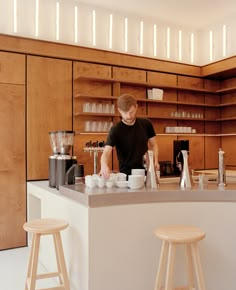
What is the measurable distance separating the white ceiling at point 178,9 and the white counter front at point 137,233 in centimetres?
308

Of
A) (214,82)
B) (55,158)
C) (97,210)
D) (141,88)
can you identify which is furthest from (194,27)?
(97,210)

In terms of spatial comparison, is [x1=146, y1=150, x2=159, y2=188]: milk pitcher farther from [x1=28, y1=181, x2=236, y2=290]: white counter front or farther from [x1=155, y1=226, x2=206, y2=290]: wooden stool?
[x1=155, y1=226, x2=206, y2=290]: wooden stool

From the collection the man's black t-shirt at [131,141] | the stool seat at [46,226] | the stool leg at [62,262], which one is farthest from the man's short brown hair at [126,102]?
the stool leg at [62,262]

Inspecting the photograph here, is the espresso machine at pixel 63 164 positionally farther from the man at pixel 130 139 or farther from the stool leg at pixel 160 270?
the stool leg at pixel 160 270

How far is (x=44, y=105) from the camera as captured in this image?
4.22 meters

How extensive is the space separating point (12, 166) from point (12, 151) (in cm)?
19

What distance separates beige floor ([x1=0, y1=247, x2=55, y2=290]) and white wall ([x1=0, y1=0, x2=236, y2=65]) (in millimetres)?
2746

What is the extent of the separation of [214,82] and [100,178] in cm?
392

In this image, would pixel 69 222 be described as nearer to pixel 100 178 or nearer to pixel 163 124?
pixel 100 178

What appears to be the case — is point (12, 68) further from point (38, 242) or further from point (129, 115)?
point (38, 242)

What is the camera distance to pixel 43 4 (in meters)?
4.28

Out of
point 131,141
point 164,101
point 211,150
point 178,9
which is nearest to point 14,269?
point 131,141

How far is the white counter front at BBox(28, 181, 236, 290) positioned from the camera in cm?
225

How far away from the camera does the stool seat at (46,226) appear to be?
2309 millimetres
